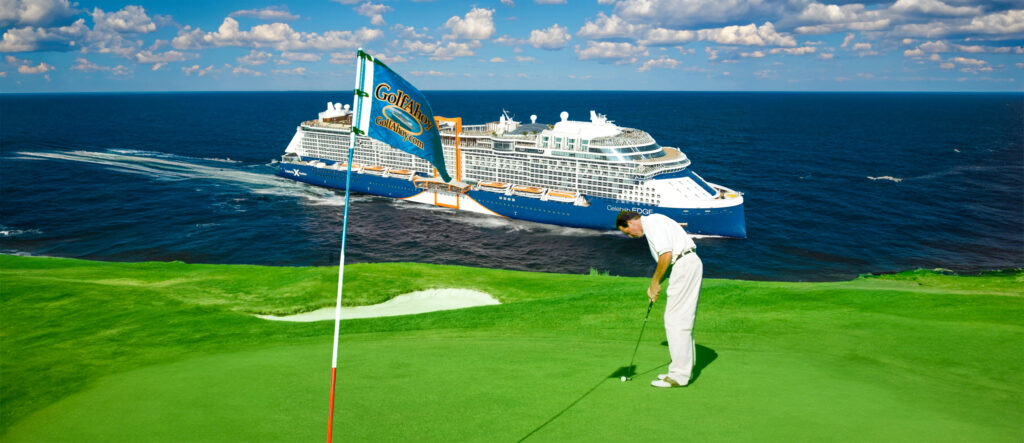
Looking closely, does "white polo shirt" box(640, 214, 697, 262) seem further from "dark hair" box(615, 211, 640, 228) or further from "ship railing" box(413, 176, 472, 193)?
"ship railing" box(413, 176, 472, 193)

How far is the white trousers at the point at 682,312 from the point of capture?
6.48m

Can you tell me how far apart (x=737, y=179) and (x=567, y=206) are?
2738 centimetres

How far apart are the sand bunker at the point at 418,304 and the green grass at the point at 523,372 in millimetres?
4974

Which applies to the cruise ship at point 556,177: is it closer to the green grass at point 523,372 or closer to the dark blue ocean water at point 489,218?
the dark blue ocean water at point 489,218

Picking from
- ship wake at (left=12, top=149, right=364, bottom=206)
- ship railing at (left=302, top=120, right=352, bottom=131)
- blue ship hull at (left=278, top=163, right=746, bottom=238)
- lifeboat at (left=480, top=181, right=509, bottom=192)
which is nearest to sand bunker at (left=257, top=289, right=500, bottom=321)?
blue ship hull at (left=278, top=163, right=746, bottom=238)

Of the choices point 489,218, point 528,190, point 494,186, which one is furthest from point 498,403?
point 494,186

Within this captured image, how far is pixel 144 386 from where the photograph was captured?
720cm

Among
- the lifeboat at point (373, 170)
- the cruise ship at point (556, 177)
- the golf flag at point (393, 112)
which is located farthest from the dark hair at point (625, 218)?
the lifeboat at point (373, 170)

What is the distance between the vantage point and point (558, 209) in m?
45.3

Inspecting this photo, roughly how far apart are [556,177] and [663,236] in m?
42.1

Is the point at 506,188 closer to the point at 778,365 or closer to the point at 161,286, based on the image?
the point at 161,286

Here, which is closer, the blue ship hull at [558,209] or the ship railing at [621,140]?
the blue ship hull at [558,209]

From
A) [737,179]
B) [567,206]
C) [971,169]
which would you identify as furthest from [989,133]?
[567,206]

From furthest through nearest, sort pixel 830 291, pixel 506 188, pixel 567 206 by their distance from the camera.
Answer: pixel 506 188
pixel 567 206
pixel 830 291
